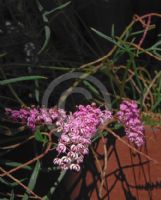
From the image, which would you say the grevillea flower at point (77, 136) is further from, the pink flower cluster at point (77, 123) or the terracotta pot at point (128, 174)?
the terracotta pot at point (128, 174)

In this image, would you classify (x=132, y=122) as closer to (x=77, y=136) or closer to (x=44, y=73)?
(x=77, y=136)

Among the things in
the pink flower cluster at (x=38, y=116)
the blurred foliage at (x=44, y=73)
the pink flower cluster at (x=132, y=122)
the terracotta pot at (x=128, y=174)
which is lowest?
the terracotta pot at (x=128, y=174)

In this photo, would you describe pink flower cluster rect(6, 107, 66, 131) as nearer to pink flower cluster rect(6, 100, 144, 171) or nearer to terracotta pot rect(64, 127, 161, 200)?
pink flower cluster rect(6, 100, 144, 171)

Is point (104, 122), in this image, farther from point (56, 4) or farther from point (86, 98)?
point (56, 4)

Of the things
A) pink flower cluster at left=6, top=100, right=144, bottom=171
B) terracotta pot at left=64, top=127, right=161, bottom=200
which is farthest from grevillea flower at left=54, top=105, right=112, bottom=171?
terracotta pot at left=64, top=127, right=161, bottom=200

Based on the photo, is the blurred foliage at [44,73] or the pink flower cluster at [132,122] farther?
the blurred foliage at [44,73]

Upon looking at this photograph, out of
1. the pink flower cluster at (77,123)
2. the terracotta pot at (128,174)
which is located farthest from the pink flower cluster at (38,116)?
the terracotta pot at (128,174)

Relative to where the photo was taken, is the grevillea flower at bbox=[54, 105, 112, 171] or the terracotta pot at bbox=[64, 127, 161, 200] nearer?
the grevillea flower at bbox=[54, 105, 112, 171]

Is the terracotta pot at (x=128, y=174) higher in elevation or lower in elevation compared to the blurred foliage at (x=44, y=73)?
lower
